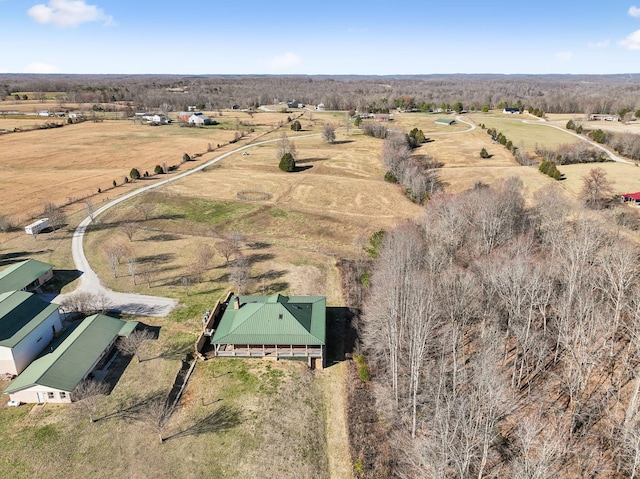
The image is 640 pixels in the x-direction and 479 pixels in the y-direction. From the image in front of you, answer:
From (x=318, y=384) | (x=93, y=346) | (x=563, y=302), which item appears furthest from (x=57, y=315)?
(x=563, y=302)

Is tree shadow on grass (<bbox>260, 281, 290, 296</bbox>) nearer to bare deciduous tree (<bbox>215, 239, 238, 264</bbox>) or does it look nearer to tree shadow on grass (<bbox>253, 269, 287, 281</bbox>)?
tree shadow on grass (<bbox>253, 269, 287, 281</bbox>)

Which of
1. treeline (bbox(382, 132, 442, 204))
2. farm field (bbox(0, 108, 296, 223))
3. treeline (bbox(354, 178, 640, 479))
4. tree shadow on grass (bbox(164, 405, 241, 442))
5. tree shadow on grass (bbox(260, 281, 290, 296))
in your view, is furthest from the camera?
farm field (bbox(0, 108, 296, 223))

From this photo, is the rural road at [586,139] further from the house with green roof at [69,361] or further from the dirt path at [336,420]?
the house with green roof at [69,361]

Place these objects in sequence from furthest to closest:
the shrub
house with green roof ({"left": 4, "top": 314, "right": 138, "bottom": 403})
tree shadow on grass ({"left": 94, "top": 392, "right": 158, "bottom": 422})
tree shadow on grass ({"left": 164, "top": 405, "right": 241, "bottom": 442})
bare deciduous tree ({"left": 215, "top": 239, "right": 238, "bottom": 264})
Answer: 1. the shrub
2. bare deciduous tree ({"left": 215, "top": 239, "right": 238, "bottom": 264})
3. house with green roof ({"left": 4, "top": 314, "right": 138, "bottom": 403})
4. tree shadow on grass ({"left": 94, "top": 392, "right": 158, "bottom": 422})
5. tree shadow on grass ({"left": 164, "top": 405, "right": 241, "bottom": 442})

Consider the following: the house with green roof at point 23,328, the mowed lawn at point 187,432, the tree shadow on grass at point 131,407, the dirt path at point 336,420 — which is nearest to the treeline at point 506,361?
the dirt path at point 336,420

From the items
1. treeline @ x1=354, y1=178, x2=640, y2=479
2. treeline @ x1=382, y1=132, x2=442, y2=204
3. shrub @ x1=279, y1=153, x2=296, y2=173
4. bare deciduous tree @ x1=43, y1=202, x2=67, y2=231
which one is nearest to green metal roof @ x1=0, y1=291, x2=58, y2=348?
bare deciduous tree @ x1=43, y1=202, x2=67, y2=231
